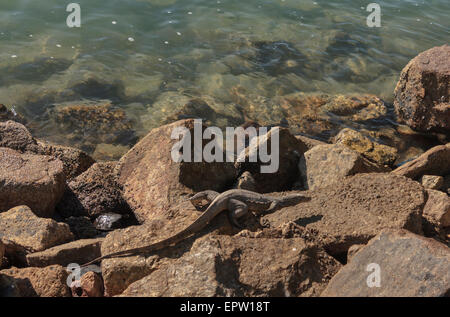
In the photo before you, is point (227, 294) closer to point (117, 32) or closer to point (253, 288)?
point (253, 288)

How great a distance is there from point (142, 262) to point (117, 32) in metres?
9.35

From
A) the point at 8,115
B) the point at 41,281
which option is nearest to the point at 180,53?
the point at 8,115

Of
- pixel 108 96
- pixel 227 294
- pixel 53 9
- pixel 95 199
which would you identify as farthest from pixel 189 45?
pixel 227 294

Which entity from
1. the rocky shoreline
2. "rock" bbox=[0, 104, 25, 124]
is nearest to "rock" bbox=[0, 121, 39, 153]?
the rocky shoreline

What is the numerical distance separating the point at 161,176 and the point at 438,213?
3469mm

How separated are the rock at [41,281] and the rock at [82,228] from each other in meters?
1.28

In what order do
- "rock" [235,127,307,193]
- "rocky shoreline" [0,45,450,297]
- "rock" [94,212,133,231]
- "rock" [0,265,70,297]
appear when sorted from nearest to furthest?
1. "rocky shoreline" [0,45,450,297]
2. "rock" [0,265,70,297]
3. "rock" [94,212,133,231]
4. "rock" [235,127,307,193]

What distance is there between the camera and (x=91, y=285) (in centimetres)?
423

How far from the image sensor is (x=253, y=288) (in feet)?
11.7

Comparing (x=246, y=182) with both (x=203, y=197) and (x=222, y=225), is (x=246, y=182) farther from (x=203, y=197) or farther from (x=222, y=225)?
(x=222, y=225)

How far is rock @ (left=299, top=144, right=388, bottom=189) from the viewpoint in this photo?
5812 millimetres

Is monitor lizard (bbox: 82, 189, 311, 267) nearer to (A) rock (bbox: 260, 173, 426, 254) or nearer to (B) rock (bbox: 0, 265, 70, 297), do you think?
(A) rock (bbox: 260, 173, 426, 254)

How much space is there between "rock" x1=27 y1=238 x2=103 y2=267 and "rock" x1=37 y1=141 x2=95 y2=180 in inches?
89.5
